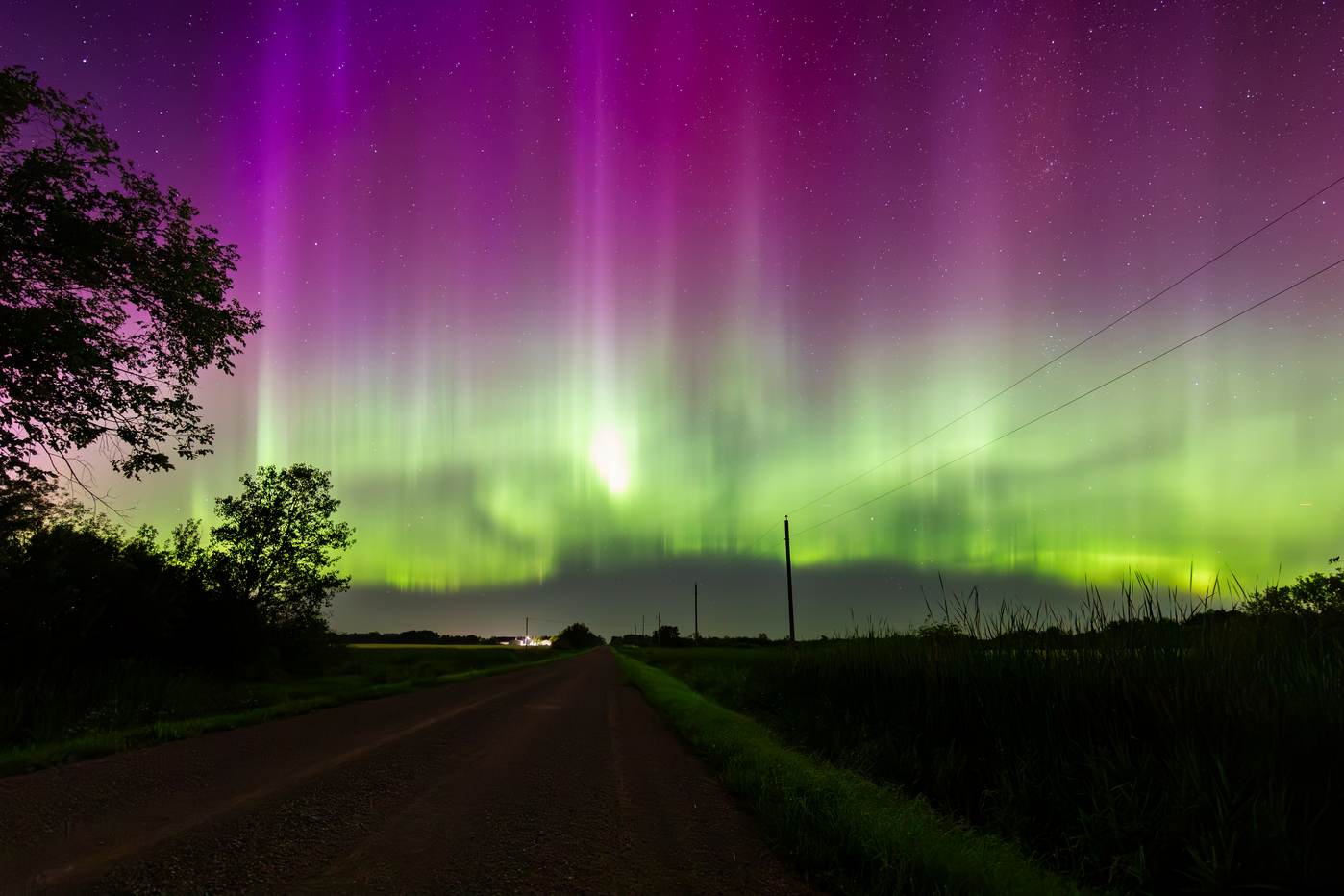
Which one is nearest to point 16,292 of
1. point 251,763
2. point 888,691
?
point 251,763

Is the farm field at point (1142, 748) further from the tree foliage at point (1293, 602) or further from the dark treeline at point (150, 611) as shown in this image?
the dark treeline at point (150, 611)

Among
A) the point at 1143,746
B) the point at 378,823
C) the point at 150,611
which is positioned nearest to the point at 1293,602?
the point at 1143,746

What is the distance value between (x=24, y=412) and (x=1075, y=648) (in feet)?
68.3

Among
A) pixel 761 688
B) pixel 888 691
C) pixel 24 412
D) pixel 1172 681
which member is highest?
pixel 24 412

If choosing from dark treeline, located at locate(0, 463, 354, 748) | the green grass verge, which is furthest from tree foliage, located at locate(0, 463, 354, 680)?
the green grass verge

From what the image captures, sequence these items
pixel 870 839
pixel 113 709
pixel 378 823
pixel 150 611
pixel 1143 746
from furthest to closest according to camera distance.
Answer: pixel 150 611 < pixel 113 709 < pixel 1143 746 < pixel 378 823 < pixel 870 839

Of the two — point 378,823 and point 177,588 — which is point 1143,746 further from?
point 177,588

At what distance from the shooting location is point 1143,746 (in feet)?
25.1

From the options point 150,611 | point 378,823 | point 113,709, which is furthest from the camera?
point 150,611

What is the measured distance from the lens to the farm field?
6.14 m

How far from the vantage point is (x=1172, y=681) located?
26.2 feet

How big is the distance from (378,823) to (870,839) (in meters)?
4.84

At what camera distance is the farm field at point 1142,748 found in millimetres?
6141

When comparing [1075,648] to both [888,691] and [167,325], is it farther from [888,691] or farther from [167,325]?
[167,325]
